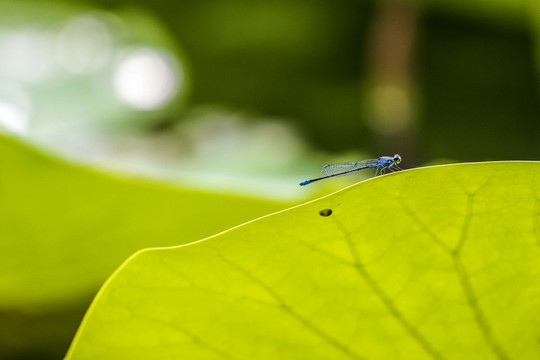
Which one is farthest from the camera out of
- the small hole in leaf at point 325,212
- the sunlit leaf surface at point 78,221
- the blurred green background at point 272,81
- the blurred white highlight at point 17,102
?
the blurred green background at point 272,81

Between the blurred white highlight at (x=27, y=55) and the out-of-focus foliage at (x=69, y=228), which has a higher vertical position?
the blurred white highlight at (x=27, y=55)

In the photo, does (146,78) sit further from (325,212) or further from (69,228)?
(325,212)

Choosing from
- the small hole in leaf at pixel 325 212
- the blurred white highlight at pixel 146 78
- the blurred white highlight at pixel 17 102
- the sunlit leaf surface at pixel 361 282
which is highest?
the blurred white highlight at pixel 146 78

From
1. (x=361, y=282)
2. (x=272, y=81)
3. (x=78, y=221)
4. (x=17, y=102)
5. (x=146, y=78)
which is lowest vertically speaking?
(x=361, y=282)

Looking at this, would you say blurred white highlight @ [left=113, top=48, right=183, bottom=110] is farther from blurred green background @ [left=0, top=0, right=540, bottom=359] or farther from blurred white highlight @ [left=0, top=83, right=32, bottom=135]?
blurred white highlight @ [left=0, top=83, right=32, bottom=135]

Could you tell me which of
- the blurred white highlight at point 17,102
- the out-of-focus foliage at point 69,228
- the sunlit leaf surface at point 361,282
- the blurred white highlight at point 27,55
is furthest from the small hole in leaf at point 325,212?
the blurred white highlight at point 27,55

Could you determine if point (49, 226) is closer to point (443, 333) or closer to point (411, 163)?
point (443, 333)

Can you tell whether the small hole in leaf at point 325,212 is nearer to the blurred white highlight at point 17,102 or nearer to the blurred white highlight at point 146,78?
the blurred white highlight at point 17,102

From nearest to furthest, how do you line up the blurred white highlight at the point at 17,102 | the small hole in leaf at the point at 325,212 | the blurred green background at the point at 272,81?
the small hole in leaf at the point at 325,212 → the blurred white highlight at the point at 17,102 → the blurred green background at the point at 272,81

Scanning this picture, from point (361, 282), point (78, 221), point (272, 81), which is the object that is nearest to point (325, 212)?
point (361, 282)
